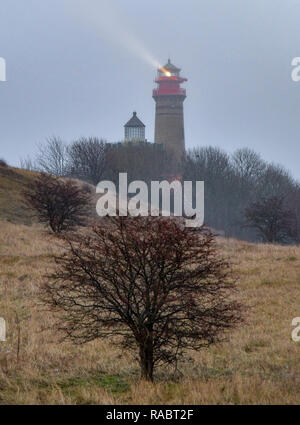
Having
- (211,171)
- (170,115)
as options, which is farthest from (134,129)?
(211,171)

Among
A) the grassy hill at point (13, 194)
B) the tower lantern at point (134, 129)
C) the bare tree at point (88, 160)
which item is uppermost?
the tower lantern at point (134, 129)

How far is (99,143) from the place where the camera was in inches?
3479

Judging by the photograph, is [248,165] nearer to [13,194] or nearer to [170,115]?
[170,115]

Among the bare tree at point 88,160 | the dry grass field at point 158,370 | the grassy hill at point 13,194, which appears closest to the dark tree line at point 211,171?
the bare tree at point 88,160

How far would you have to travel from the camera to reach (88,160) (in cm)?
8000

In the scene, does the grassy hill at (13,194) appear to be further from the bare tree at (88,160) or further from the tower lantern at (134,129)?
the tower lantern at (134,129)

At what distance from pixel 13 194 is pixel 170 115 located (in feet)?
202

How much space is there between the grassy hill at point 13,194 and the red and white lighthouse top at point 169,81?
5386 centimetres

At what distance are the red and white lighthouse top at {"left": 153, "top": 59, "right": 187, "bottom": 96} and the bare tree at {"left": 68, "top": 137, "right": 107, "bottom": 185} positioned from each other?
2336 cm

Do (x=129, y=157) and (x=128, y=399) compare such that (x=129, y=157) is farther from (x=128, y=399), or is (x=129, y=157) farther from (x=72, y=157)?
(x=128, y=399)

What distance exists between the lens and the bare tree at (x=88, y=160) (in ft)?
252

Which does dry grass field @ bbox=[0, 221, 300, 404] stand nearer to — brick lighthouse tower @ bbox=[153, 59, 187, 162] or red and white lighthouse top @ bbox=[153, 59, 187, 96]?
brick lighthouse tower @ bbox=[153, 59, 187, 162]
